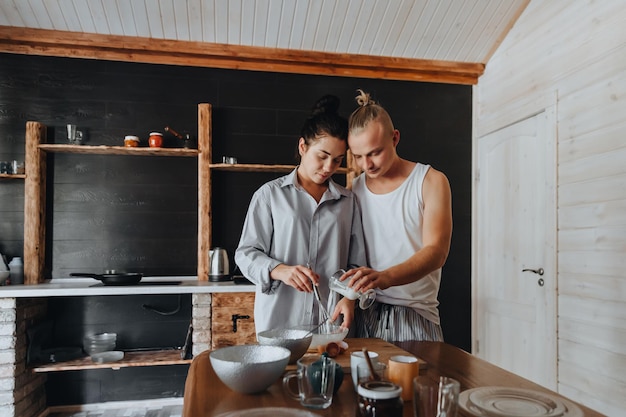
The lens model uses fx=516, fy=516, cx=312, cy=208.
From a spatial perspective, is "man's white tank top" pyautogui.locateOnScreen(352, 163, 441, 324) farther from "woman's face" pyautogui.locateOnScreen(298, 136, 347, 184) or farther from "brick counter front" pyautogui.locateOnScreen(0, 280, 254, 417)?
"brick counter front" pyautogui.locateOnScreen(0, 280, 254, 417)

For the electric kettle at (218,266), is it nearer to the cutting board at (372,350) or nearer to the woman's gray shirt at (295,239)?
the woman's gray shirt at (295,239)

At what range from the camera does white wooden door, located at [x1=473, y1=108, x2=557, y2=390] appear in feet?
10.8

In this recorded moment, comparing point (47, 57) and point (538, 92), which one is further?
point (47, 57)

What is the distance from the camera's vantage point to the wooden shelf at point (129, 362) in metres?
3.25

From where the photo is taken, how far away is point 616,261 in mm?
2666

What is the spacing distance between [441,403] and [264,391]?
462 millimetres

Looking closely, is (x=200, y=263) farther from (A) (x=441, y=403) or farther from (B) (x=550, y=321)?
(A) (x=441, y=403)

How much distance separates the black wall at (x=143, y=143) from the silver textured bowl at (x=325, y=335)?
232cm

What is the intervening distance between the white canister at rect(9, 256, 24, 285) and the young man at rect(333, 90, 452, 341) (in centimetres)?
263

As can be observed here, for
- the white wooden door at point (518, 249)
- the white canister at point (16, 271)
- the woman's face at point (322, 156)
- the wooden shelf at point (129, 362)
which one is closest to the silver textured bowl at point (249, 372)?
the woman's face at point (322, 156)

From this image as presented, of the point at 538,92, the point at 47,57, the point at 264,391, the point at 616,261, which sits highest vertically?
the point at 47,57

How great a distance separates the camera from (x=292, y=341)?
141cm

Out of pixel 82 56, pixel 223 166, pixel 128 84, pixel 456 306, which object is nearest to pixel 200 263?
pixel 223 166

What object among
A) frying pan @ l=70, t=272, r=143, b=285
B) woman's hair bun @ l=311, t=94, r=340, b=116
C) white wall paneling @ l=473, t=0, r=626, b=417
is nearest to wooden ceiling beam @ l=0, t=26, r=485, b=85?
white wall paneling @ l=473, t=0, r=626, b=417
